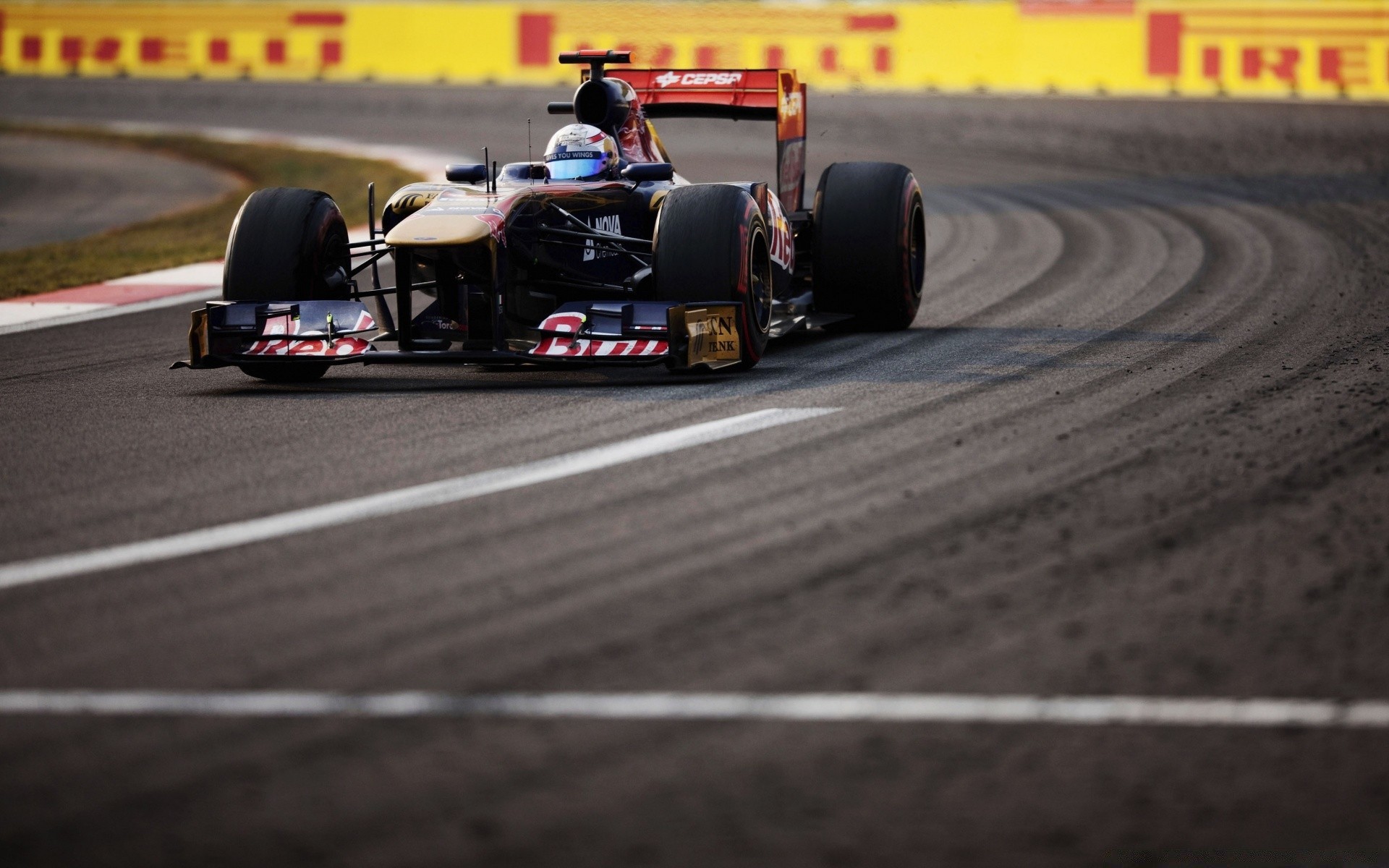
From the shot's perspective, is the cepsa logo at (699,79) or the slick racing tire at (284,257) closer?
the slick racing tire at (284,257)

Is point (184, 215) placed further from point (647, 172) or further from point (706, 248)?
point (706, 248)

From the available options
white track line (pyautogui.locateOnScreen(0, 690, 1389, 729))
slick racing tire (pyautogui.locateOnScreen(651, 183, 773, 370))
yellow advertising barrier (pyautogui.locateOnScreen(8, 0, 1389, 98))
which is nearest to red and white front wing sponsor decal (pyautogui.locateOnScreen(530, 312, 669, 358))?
slick racing tire (pyautogui.locateOnScreen(651, 183, 773, 370))

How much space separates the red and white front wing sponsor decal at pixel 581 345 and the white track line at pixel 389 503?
107cm

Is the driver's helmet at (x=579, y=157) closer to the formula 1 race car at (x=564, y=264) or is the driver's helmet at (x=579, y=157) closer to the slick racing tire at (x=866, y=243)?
the formula 1 race car at (x=564, y=264)

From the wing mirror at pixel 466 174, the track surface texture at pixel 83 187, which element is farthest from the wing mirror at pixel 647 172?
the track surface texture at pixel 83 187

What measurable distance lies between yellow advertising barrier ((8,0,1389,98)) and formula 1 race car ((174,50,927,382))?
23.9 m

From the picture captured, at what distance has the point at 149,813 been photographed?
368 centimetres

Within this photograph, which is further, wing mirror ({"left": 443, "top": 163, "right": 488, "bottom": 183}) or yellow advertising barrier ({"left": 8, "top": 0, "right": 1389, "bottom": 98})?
yellow advertising barrier ({"left": 8, "top": 0, "right": 1389, "bottom": 98})

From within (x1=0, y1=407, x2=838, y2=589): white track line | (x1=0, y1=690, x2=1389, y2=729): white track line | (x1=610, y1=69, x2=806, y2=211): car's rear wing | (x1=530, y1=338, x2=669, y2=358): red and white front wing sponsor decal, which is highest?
(x1=610, y1=69, x2=806, y2=211): car's rear wing

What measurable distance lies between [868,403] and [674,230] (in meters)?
1.55

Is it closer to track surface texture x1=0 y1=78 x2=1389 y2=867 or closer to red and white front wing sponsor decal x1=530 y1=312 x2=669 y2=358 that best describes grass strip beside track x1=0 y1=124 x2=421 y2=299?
track surface texture x1=0 y1=78 x2=1389 y2=867

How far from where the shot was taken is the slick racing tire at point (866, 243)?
35.9 ft

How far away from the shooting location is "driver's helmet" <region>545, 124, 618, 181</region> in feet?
33.3

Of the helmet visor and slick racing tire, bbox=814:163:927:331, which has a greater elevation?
the helmet visor
